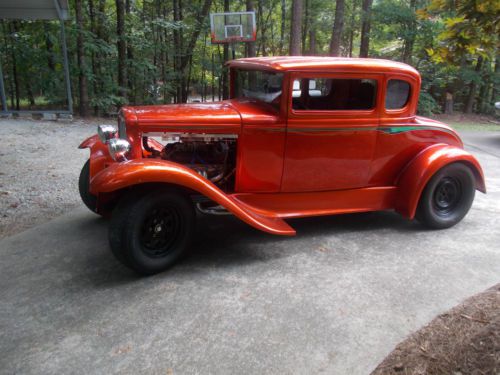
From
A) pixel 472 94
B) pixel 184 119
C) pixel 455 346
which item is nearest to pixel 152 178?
pixel 184 119

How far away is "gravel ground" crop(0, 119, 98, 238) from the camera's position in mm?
4457

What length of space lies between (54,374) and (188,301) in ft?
3.12

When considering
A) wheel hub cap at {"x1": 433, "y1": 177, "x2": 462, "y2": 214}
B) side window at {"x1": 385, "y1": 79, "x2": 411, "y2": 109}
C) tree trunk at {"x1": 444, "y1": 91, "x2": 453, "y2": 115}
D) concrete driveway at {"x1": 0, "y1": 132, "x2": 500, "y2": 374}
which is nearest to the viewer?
concrete driveway at {"x1": 0, "y1": 132, "x2": 500, "y2": 374}

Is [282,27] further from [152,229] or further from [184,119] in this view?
[152,229]

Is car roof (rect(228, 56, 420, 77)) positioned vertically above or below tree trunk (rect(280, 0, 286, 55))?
below

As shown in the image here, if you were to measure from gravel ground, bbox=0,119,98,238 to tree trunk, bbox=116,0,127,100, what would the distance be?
7.56ft

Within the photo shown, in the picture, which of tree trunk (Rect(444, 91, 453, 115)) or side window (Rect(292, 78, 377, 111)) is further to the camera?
tree trunk (Rect(444, 91, 453, 115))

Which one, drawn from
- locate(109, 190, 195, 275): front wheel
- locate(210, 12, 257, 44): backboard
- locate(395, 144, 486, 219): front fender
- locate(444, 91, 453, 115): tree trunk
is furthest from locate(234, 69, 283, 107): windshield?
locate(444, 91, 453, 115): tree trunk

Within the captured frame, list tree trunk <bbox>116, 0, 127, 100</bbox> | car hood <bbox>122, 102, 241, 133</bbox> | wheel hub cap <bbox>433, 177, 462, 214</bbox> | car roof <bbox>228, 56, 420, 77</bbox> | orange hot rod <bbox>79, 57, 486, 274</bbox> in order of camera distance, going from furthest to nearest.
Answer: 1. tree trunk <bbox>116, 0, 127, 100</bbox>
2. wheel hub cap <bbox>433, 177, 462, 214</bbox>
3. car roof <bbox>228, 56, 420, 77</bbox>
4. car hood <bbox>122, 102, 241, 133</bbox>
5. orange hot rod <bbox>79, 57, 486, 274</bbox>

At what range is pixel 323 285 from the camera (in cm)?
311

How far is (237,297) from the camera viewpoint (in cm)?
292

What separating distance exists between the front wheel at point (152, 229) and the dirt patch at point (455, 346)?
1.75 meters

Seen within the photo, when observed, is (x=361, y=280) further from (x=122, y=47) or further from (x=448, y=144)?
(x=122, y=47)

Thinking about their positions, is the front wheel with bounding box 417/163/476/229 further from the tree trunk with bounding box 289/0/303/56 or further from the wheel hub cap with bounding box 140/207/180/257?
the tree trunk with bounding box 289/0/303/56
